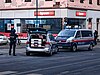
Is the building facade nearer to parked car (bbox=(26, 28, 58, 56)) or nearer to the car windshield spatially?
the car windshield

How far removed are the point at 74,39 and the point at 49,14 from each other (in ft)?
53.8

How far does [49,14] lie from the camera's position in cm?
4531

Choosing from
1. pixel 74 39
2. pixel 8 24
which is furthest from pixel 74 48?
pixel 8 24

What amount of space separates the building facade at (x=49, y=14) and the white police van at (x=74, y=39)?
510 inches

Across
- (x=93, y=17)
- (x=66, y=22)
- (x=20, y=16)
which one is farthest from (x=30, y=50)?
(x=93, y=17)

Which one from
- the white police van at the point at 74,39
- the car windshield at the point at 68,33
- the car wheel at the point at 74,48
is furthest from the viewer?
the car windshield at the point at 68,33

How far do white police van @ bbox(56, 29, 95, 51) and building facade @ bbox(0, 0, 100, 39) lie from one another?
13.0m

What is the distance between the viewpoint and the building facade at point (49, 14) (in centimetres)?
4488

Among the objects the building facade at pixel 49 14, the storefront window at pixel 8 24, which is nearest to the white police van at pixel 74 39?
the building facade at pixel 49 14

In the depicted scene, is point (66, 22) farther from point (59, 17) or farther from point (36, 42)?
point (36, 42)

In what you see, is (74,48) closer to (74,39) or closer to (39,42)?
(74,39)

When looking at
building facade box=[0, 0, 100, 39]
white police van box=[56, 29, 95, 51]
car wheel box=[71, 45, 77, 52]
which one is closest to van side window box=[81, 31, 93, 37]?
white police van box=[56, 29, 95, 51]

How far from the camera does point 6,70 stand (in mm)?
15625

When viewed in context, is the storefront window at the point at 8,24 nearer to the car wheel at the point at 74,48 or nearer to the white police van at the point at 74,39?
the white police van at the point at 74,39
